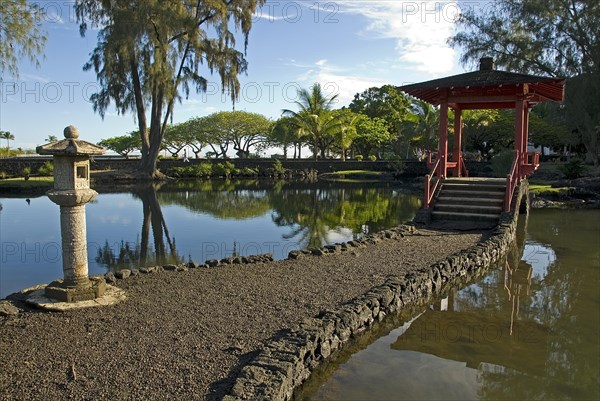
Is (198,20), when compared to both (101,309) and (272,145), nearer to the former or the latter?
(101,309)

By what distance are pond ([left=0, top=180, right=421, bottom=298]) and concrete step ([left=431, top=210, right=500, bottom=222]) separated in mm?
1926

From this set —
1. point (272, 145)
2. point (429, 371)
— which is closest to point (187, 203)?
point (429, 371)

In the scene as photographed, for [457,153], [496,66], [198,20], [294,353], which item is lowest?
[294,353]

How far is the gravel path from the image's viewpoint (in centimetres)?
397

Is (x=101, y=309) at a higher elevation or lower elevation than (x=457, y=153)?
lower

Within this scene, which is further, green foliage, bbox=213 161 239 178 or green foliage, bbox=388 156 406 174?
green foliage, bbox=388 156 406 174

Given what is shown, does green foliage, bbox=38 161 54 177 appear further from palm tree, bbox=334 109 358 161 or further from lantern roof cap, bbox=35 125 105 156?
lantern roof cap, bbox=35 125 105 156

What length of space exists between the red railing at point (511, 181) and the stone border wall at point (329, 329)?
146 inches

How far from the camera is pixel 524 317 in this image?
6.56 metres

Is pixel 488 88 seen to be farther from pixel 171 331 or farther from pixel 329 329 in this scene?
pixel 171 331

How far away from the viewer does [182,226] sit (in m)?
14.4

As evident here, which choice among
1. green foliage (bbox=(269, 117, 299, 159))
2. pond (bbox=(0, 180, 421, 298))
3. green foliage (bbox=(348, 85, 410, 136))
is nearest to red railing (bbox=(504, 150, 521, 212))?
pond (bbox=(0, 180, 421, 298))

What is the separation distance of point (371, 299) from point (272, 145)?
57364 mm

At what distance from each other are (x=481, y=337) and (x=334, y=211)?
12755 millimetres
